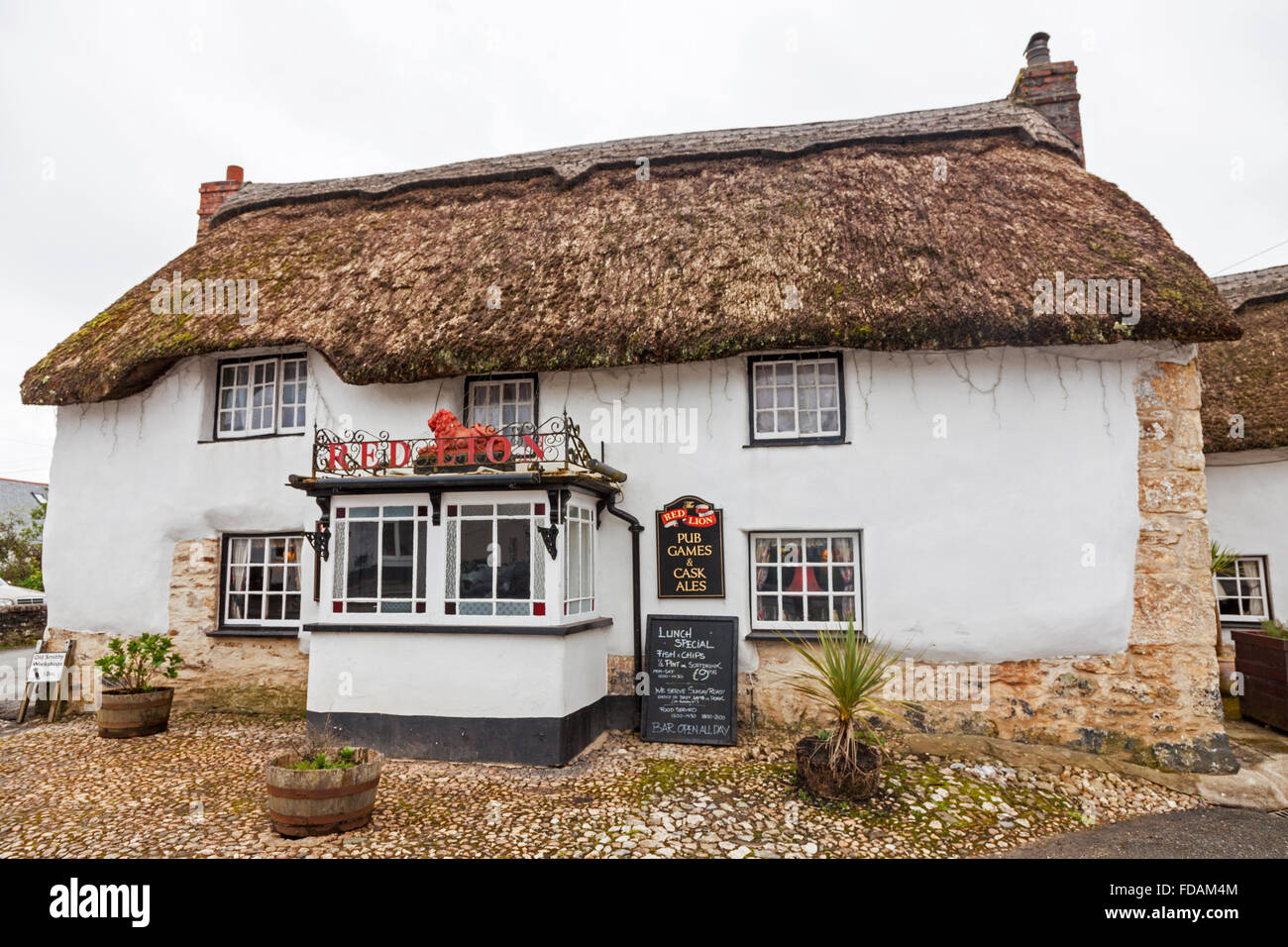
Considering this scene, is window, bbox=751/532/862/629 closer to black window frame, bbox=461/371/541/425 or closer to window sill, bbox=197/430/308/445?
black window frame, bbox=461/371/541/425

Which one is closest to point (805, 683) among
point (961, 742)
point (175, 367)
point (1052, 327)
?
point (961, 742)

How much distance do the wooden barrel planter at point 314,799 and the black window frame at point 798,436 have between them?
480 centimetres

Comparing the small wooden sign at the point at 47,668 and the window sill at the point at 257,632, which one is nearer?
the window sill at the point at 257,632

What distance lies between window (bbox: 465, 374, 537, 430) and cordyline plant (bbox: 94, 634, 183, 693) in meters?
4.21

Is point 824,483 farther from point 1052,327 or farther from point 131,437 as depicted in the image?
point 131,437

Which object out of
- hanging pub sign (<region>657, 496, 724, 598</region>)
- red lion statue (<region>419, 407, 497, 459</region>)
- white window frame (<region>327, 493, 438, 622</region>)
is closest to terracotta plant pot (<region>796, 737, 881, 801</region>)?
hanging pub sign (<region>657, 496, 724, 598</region>)

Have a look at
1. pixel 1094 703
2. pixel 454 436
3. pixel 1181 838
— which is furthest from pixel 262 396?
pixel 1181 838

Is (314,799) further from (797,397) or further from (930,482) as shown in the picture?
(930,482)

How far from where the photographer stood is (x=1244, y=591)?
9.55 metres

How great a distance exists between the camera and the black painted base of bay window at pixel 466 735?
6.52 metres

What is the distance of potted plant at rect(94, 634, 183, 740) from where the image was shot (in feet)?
25.4

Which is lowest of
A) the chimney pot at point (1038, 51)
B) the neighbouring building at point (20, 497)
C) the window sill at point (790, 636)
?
the window sill at point (790, 636)

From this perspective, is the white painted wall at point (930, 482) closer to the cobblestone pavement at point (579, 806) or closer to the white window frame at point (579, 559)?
the white window frame at point (579, 559)

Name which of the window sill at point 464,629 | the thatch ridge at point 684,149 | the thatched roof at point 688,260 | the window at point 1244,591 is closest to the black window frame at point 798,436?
the thatched roof at point 688,260
